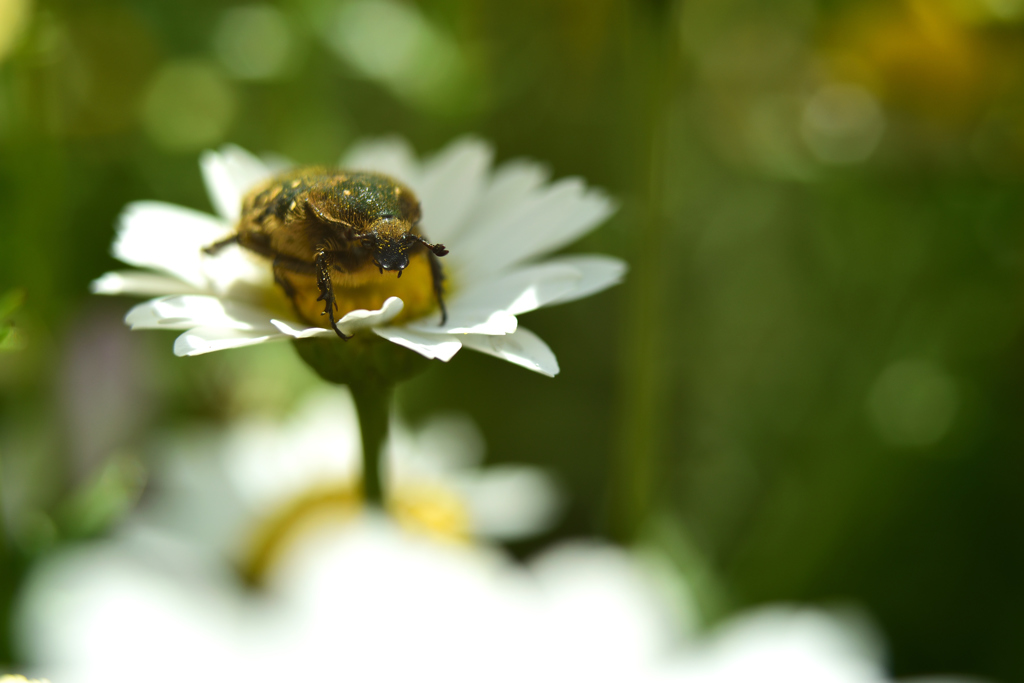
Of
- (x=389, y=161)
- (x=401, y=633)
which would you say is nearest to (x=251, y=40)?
(x=389, y=161)

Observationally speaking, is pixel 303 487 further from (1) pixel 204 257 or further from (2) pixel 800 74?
(2) pixel 800 74

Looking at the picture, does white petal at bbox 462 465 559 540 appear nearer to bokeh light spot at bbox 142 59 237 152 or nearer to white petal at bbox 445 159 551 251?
white petal at bbox 445 159 551 251

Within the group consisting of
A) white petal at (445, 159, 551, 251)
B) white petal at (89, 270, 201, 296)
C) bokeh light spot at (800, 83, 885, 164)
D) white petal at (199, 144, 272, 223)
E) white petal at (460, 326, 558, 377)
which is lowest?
white petal at (460, 326, 558, 377)

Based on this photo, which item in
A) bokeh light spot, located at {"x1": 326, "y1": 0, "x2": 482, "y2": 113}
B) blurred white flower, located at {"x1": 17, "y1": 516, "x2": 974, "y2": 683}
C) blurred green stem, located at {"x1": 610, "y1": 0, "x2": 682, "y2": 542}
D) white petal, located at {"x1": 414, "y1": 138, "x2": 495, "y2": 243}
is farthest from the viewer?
bokeh light spot, located at {"x1": 326, "y1": 0, "x2": 482, "y2": 113}

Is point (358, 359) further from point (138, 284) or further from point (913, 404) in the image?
point (913, 404)

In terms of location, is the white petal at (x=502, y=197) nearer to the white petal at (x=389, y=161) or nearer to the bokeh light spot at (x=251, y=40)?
the white petal at (x=389, y=161)

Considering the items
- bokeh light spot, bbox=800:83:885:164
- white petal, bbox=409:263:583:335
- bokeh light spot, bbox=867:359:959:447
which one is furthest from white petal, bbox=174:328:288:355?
bokeh light spot, bbox=800:83:885:164

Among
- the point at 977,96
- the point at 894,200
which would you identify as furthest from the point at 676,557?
the point at 977,96
